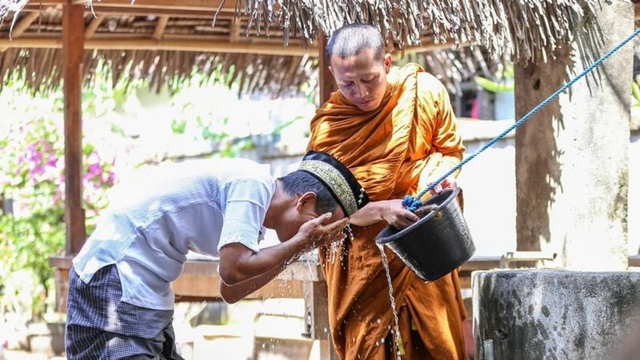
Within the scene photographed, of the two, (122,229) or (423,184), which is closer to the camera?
(122,229)

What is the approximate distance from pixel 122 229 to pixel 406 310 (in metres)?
1.61

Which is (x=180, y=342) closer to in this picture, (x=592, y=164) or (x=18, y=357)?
(x=18, y=357)

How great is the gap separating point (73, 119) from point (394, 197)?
3.22 meters

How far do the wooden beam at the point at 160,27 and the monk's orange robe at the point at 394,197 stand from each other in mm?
3401

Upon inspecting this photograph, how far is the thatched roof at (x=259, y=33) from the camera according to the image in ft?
16.9

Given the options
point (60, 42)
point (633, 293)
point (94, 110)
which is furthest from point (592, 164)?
point (94, 110)

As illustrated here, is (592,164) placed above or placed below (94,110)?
below

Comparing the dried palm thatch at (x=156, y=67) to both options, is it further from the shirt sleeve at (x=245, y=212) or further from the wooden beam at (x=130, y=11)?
the shirt sleeve at (x=245, y=212)

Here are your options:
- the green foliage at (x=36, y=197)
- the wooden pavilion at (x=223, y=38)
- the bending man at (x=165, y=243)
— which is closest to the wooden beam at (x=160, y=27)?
the wooden pavilion at (x=223, y=38)

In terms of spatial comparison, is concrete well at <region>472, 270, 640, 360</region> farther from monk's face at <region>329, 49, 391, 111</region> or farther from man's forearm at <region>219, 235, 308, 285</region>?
man's forearm at <region>219, 235, 308, 285</region>

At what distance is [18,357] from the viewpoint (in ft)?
28.1

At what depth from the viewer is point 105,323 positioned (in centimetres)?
317

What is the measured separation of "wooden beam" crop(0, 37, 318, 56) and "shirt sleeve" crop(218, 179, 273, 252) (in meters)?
4.47

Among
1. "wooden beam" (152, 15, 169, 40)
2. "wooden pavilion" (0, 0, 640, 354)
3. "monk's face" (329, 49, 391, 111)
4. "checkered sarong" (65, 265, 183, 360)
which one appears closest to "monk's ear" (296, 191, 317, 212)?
"checkered sarong" (65, 265, 183, 360)
